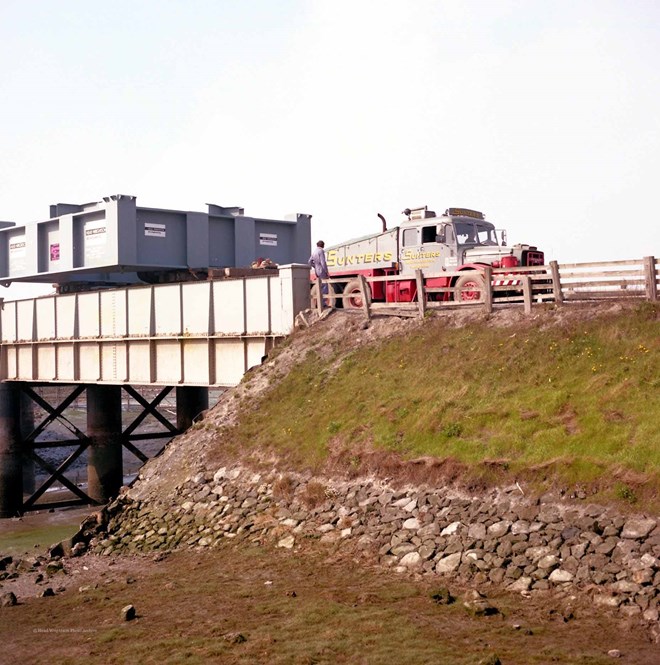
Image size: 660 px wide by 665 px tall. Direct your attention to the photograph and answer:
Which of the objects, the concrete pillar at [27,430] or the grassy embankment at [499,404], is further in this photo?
the concrete pillar at [27,430]

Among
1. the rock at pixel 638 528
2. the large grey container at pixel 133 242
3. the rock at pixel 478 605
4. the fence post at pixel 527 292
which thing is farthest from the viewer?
the large grey container at pixel 133 242

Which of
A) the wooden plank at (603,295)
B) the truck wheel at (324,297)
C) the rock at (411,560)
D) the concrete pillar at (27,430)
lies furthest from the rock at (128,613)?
the concrete pillar at (27,430)

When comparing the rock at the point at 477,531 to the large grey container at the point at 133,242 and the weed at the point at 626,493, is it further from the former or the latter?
the large grey container at the point at 133,242

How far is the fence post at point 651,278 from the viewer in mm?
20516

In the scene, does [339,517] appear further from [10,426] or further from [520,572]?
[10,426]

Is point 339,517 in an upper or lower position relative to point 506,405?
lower

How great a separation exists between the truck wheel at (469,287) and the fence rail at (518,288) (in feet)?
0.09

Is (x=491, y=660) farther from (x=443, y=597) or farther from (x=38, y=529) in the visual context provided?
(x=38, y=529)

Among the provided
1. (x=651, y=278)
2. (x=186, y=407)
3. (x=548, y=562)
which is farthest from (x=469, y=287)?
(x=186, y=407)

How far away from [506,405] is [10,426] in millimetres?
24273

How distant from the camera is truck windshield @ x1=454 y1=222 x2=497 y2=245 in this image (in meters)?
26.6

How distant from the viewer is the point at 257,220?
37188mm

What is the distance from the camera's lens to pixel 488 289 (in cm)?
2269

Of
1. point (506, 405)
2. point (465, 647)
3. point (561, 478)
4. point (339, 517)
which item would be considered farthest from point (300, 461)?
point (465, 647)
